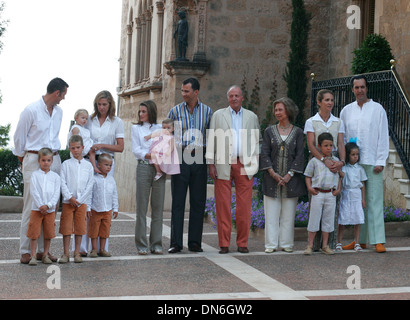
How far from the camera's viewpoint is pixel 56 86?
7578 millimetres

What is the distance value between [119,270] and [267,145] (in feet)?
8.73

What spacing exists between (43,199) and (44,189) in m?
0.11

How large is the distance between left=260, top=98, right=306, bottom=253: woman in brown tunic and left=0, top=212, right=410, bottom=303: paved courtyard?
0.31m

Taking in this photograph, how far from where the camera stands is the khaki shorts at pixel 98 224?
7.88 metres

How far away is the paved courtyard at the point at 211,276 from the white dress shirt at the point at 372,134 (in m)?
1.22

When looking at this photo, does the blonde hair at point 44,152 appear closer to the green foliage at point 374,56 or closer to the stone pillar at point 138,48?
the green foliage at point 374,56

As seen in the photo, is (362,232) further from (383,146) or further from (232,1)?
(232,1)

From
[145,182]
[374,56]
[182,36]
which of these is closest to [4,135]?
[182,36]

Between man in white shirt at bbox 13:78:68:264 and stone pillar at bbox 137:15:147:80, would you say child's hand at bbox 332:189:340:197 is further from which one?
stone pillar at bbox 137:15:147:80

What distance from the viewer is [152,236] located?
328 inches

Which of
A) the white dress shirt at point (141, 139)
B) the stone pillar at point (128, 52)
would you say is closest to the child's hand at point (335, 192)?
the white dress shirt at point (141, 139)

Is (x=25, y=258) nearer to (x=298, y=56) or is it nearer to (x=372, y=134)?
(x=372, y=134)

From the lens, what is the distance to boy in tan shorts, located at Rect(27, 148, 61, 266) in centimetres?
731
